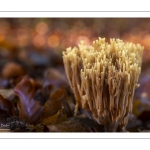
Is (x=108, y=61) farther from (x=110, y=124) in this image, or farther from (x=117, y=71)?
(x=110, y=124)

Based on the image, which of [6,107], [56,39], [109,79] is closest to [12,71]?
[56,39]

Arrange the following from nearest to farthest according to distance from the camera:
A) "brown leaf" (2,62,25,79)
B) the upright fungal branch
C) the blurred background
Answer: the upright fungal branch < the blurred background < "brown leaf" (2,62,25,79)

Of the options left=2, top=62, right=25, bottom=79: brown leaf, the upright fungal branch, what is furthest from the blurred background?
the upright fungal branch

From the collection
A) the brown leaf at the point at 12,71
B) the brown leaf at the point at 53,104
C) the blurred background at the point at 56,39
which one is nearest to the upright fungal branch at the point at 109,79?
the brown leaf at the point at 53,104

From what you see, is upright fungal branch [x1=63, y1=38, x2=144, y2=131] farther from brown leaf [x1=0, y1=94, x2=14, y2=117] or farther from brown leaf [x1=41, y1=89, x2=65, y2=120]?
brown leaf [x1=0, y1=94, x2=14, y2=117]

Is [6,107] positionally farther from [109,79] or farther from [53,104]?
[109,79]
